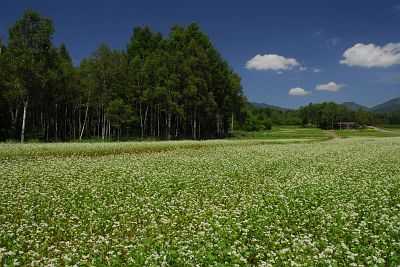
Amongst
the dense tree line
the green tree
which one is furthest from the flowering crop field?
the dense tree line

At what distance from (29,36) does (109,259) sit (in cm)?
5011

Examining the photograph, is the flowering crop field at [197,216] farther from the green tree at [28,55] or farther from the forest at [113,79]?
the forest at [113,79]

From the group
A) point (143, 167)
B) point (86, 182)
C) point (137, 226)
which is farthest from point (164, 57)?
point (137, 226)

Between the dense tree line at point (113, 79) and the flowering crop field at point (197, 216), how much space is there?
31.5 meters

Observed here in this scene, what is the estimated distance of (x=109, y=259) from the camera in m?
8.37

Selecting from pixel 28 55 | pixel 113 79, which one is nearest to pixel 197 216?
pixel 28 55

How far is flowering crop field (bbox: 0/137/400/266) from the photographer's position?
8.48m

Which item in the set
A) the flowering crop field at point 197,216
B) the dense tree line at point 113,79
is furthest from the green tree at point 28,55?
the flowering crop field at point 197,216

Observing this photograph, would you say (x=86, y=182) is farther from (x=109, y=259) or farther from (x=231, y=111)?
(x=231, y=111)

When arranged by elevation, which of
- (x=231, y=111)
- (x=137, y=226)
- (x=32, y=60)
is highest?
(x=32, y=60)

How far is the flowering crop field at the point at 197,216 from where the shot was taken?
8477mm

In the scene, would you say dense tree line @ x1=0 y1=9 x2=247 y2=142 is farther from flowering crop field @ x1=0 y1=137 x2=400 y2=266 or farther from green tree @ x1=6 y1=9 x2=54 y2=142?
flowering crop field @ x1=0 y1=137 x2=400 y2=266

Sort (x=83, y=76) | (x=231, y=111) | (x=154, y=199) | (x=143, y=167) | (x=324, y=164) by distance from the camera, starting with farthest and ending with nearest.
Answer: (x=231, y=111) < (x=83, y=76) < (x=324, y=164) < (x=143, y=167) < (x=154, y=199)

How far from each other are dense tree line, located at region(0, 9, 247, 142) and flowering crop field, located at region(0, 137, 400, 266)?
31.5 metres
